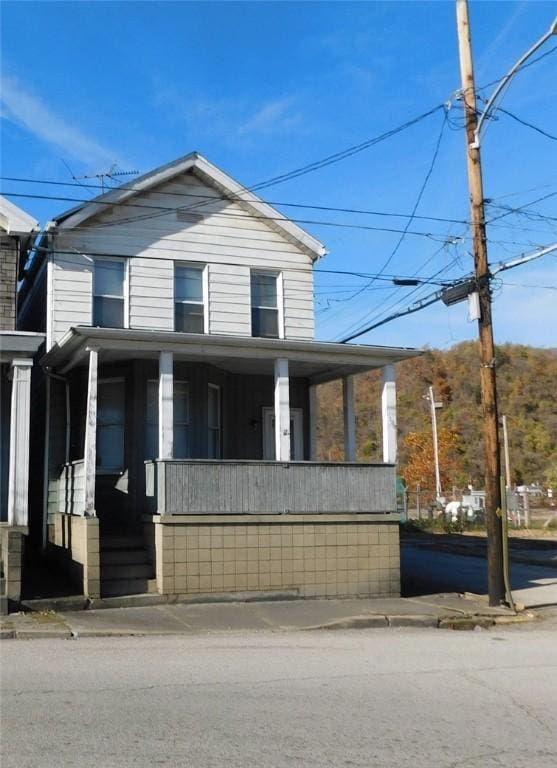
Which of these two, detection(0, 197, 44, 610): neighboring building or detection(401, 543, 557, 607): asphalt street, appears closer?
detection(0, 197, 44, 610): neighboring building

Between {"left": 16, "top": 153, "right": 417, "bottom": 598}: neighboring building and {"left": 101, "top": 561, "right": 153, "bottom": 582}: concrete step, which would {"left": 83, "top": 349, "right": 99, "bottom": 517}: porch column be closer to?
{"left": 16, "top": 153, "right": 417, "bottom": 598}: neighboring building

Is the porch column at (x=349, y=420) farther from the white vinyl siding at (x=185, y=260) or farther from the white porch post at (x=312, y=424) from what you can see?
the white vinyl siding at (x=185, y=260)

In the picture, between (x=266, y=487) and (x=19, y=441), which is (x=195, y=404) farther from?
(x=19, y=441)

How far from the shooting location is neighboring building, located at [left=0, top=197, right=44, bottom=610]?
1233cm

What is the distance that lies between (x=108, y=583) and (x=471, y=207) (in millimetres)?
8450

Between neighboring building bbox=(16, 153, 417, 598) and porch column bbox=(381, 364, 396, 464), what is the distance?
1.2 inches

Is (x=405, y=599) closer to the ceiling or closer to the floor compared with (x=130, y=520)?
closer to the floor

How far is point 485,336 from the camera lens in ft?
44.9

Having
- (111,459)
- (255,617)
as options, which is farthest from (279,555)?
(111,459)

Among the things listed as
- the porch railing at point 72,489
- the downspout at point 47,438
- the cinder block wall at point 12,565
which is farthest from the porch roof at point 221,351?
the cinder block wall at point 12,565

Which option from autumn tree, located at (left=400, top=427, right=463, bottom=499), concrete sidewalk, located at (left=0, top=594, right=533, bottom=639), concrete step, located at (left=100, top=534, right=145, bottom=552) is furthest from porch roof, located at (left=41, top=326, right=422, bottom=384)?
autumn tree, located at (left=400, top=427, right=463, bottom=499)

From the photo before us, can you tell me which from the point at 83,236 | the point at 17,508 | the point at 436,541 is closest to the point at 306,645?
the point at 17,508

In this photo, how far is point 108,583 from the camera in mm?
Answer: 13117

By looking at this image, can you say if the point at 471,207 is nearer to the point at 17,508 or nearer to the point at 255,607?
the point at 255,607
